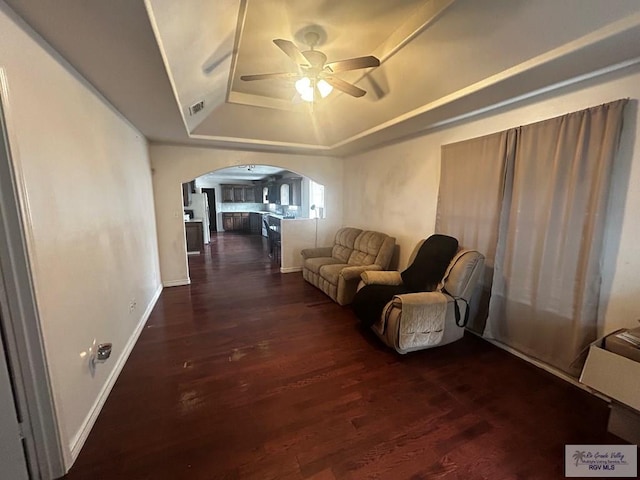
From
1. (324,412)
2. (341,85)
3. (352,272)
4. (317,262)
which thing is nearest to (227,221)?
(317,262)

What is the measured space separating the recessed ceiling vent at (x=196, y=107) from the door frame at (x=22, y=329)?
1937mm

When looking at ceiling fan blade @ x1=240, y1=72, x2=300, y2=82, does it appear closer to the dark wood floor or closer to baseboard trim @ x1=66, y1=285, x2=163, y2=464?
the dark wood floor

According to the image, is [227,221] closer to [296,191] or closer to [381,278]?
[296,191]

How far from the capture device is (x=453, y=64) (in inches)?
86.0

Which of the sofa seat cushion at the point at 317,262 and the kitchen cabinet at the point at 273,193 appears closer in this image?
the sofa seat cushion at the point at 317,262

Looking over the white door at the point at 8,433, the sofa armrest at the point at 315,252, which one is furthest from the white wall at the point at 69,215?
the sofa armrest at the point at 315,252

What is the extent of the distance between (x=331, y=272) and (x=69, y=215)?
9.32ft

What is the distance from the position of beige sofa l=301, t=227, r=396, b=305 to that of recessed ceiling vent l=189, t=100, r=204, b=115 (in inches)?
103

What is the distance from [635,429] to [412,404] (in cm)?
127

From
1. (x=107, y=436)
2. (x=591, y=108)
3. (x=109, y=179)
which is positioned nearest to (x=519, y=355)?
(x=591, y=108)

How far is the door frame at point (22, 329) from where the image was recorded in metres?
1.18

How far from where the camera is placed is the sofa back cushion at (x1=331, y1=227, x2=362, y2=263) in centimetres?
448

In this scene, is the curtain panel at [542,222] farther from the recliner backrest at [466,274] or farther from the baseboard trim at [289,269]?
the baseboard trim at [289,269]

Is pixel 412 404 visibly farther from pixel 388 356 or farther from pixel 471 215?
pixel 471 215
